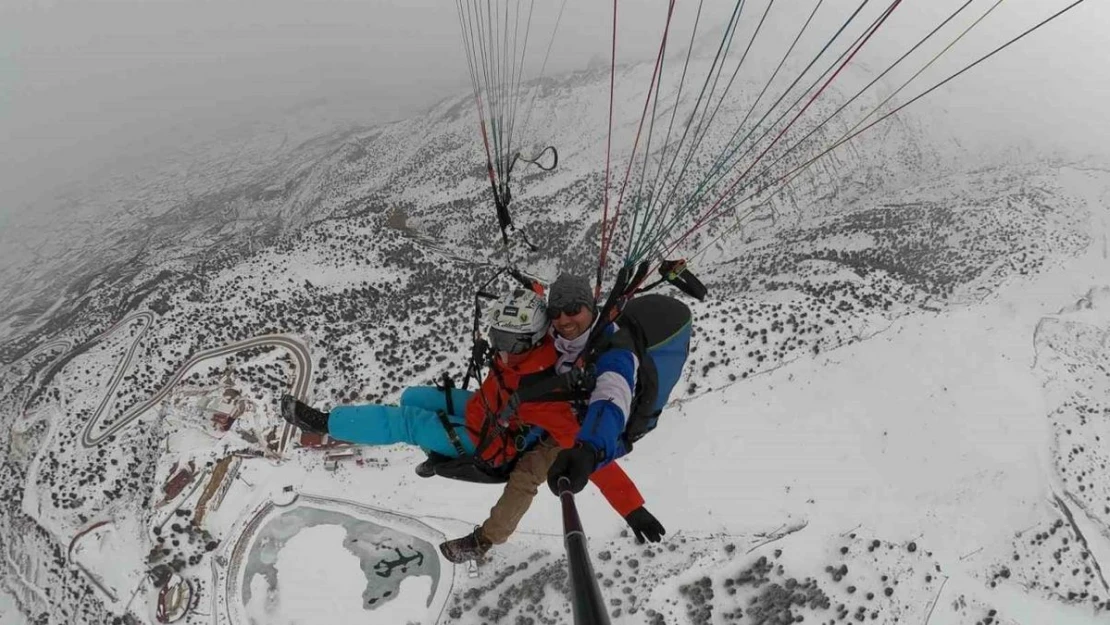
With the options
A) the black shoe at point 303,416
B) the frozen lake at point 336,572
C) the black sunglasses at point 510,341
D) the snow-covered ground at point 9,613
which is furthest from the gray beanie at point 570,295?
the snow-covered ground at point 9,613

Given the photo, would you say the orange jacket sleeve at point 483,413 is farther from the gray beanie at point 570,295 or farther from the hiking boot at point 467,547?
the hiking boot at point 467,547

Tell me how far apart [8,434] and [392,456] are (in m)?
22.0

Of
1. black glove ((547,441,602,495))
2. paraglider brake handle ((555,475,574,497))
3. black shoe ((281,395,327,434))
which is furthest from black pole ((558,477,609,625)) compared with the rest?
black shoe ((281,395,327,434))

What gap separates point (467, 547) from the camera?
8.81 meters

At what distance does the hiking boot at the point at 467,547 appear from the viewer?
867cm

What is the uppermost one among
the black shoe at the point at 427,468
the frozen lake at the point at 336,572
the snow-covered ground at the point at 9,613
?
the black shoe at the point at 427,468

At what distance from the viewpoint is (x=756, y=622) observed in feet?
52.4

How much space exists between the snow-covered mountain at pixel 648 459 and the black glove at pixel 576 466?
14024 millimetres

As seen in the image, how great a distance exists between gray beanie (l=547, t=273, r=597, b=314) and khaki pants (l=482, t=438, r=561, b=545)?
218cm

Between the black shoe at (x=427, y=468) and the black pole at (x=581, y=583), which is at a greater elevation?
the black pole at (x=581, y=583)

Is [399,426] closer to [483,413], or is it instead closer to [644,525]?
[483,413]

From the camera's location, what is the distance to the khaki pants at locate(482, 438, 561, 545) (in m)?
7.62

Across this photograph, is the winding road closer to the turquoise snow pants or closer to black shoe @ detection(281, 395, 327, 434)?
black shoe @ detection(281, 395, 327, 434)

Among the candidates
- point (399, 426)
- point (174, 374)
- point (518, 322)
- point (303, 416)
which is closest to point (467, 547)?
point (399, 426)
